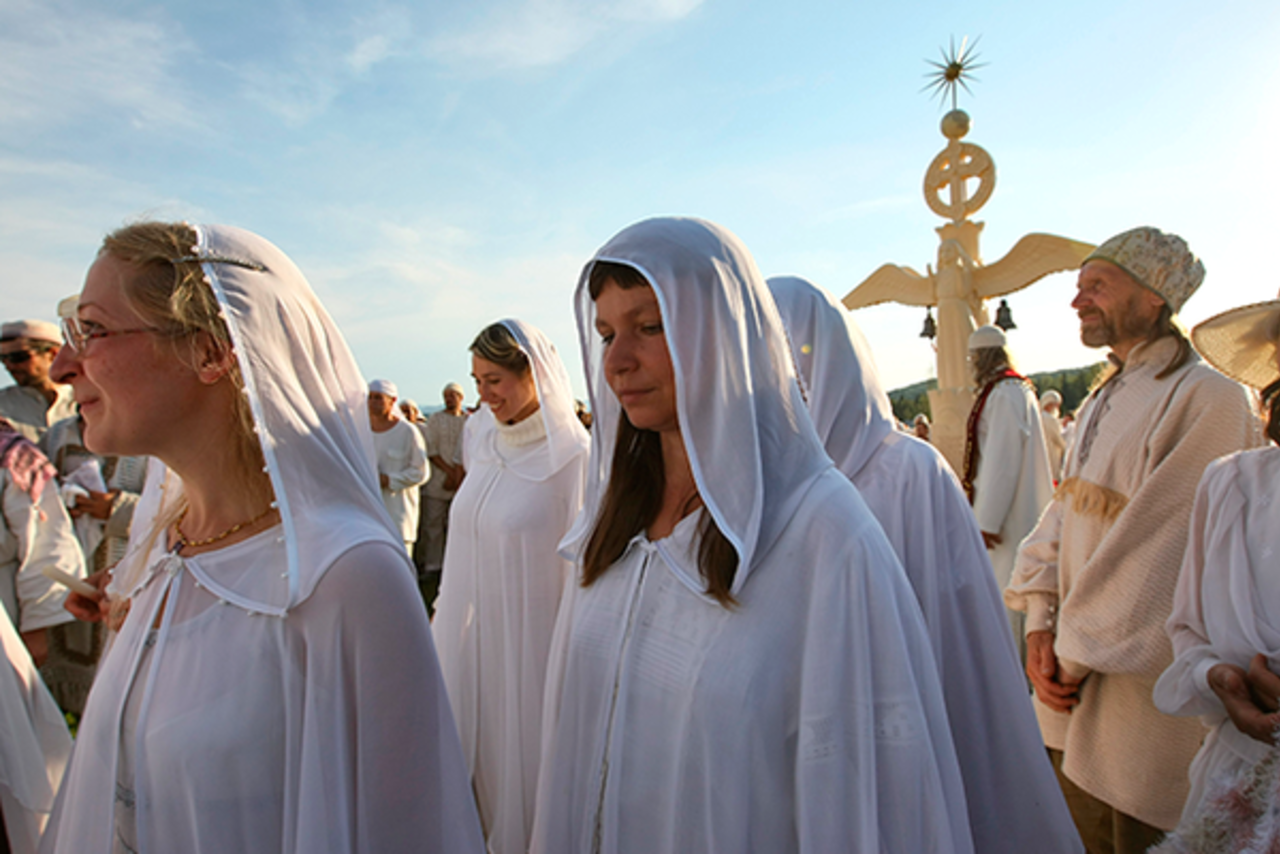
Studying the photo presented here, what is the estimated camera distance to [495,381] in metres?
4.15

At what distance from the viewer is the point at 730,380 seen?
5.87ft

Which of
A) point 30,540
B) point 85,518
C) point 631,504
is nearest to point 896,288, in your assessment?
point 85,518

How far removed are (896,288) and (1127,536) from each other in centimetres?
1131

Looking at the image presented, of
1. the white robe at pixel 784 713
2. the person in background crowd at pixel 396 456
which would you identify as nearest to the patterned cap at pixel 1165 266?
the white robe at pixel 784 713

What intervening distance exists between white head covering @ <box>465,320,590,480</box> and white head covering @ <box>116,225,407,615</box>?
224 cm

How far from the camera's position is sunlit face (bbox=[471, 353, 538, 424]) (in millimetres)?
4137

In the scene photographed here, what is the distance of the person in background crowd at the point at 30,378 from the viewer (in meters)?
4.83

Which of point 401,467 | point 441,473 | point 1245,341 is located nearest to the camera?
point 1245,341

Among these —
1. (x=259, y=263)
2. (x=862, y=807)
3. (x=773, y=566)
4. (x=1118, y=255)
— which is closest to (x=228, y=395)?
(x=259, y=263)

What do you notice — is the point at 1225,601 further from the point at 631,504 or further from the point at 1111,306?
Result: the point at 631,504

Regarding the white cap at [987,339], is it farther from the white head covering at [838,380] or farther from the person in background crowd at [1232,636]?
the person in background crowd at [1232,636]

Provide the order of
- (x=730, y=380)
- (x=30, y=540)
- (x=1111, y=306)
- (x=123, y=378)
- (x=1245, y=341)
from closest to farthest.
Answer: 1. (x=123, y=378)
2. (x=730, y=380)
3. (x=1245, y=341)
4. (x=1111, y=306)
5. (x=30, y=540)

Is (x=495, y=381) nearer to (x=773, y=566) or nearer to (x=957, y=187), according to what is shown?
Answer: (x=773, y=566)

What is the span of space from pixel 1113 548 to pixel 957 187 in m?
11.7
